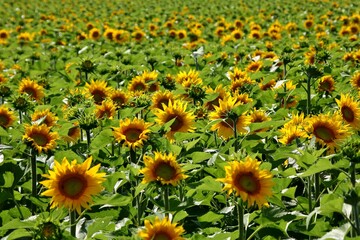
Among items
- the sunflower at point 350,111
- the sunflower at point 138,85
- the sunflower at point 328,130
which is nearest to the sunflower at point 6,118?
the sunflower at point 138,85

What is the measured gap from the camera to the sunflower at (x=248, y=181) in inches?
91.6

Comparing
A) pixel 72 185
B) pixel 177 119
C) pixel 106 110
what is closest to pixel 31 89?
pixel 106 110

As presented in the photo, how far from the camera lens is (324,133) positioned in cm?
299

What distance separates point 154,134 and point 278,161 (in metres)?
0.68

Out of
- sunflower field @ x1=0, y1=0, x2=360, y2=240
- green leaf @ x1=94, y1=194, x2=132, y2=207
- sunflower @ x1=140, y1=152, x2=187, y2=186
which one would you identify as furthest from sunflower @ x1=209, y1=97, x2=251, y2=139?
green leaf @ x1=94, y1=194, x2=132, y2=207

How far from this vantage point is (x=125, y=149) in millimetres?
3568

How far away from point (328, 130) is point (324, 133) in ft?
0.08

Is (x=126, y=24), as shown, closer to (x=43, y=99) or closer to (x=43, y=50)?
(x=43, y=50)

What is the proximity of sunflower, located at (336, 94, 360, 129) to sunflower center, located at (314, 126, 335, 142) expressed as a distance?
35 centimetres

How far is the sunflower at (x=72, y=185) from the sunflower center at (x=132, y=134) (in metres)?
0.67

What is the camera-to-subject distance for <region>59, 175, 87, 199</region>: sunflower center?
2.44m

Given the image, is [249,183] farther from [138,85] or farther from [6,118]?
[138,85]

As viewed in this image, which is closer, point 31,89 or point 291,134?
point 291,134

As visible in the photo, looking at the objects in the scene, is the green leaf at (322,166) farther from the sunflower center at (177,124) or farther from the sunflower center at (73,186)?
the sunflower center at (177,124)
